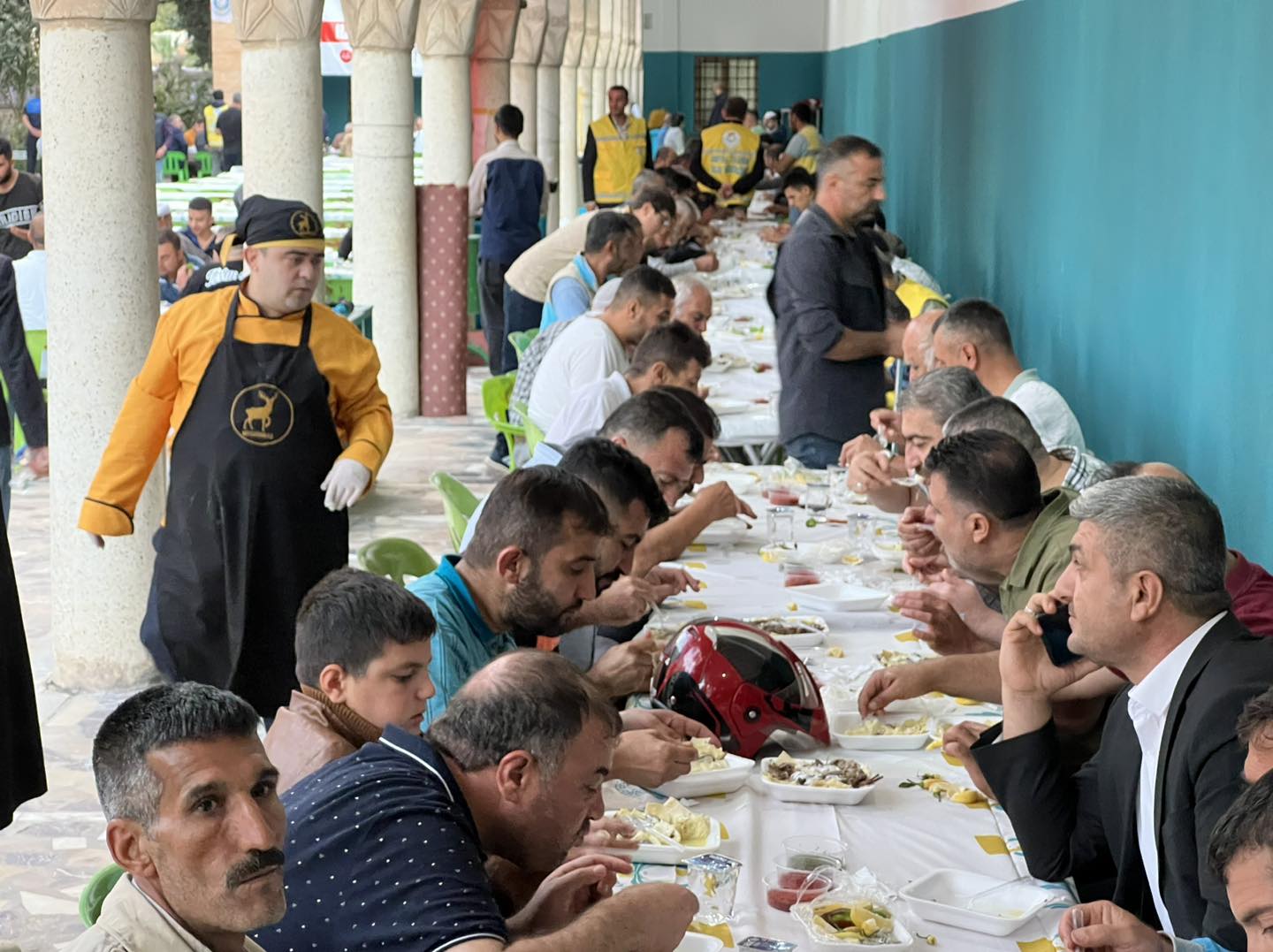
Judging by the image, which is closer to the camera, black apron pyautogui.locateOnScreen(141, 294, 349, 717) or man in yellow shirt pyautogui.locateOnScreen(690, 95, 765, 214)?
black apron pyautogui.locateOnScreen(141, 294, 349, 717)

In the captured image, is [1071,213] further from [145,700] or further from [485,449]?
[145,700]

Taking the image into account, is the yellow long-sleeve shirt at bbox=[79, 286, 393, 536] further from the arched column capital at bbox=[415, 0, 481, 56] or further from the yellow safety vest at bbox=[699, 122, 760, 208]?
the yellow safety vest at bbox=[699, 122, 760, 208]

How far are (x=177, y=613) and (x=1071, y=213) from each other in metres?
4.57

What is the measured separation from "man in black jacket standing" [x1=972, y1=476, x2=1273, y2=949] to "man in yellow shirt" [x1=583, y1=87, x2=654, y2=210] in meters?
14.4

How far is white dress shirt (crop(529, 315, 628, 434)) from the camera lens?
6.12m

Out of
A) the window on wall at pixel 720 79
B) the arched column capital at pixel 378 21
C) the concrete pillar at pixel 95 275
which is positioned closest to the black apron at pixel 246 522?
the concrete pillar at pixel 95 275

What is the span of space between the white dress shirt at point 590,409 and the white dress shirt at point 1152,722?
2758mm

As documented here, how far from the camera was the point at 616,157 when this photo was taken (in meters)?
17.3

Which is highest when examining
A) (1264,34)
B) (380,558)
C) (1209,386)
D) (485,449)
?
(1264,34)

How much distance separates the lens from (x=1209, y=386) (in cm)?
535

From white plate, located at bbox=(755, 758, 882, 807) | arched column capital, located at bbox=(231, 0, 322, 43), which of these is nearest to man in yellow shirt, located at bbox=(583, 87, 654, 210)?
arched column capital, located at bbox=(231, 0, 322, 43)

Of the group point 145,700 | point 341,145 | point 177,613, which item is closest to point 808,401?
point 177,613

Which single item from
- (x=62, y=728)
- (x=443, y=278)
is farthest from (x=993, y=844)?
(x=443, y=278)

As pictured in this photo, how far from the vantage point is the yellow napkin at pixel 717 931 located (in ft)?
8.84
